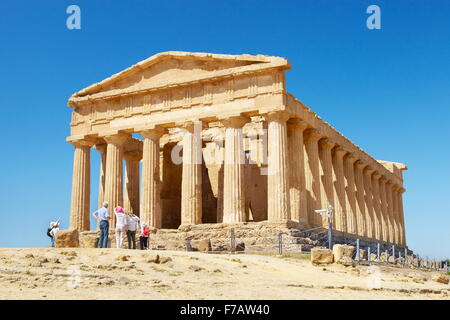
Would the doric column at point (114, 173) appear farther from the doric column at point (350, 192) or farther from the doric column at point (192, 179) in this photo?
the doric column at point (350, 192)

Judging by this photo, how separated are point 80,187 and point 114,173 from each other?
7.83 feet

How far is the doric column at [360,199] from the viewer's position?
39.8 m

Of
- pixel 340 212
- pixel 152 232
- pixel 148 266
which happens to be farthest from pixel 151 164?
pixel 148 266

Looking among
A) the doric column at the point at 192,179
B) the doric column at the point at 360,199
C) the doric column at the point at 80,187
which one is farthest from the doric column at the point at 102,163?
the doric column at the point at 360,199

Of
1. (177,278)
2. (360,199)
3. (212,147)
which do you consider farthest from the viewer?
(360,199)

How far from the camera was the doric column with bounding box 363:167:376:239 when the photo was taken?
137ft

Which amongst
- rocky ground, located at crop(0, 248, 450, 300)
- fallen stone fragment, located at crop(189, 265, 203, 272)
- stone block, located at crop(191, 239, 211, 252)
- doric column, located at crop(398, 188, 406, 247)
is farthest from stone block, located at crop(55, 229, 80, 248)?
doric column, located at crop(398, 188, 406, 247)

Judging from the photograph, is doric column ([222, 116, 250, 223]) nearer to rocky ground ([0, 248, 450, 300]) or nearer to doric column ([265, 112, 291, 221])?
doric column ([265, 112, 291, 221])

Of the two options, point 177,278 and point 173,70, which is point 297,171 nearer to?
point 173,70

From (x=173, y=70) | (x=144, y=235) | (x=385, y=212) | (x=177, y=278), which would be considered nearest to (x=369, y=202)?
(x=385, y=212)

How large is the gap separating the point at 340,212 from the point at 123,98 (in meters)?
14.0

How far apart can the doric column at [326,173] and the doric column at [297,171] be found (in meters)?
3.74

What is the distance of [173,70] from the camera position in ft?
109

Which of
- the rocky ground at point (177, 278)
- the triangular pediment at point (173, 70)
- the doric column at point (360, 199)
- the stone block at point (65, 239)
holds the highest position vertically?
the triangular pediment at point (173, 70)
